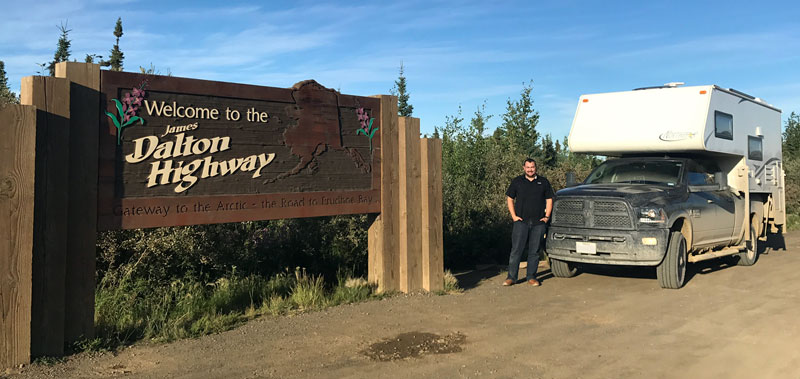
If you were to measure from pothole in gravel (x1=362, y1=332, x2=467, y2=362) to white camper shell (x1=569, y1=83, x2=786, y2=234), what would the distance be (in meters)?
6.10

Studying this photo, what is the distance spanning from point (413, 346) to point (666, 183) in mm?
5928

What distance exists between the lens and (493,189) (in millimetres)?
14438

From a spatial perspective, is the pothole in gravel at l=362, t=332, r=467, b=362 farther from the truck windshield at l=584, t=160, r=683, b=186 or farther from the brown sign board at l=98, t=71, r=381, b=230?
the truck windshield at l=584, t=160, r=683, b=186

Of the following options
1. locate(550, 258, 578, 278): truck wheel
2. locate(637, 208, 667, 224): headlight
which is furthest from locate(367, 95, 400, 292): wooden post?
locate(637, 208, 667, 224): headlight

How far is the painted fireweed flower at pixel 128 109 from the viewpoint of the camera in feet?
18.2

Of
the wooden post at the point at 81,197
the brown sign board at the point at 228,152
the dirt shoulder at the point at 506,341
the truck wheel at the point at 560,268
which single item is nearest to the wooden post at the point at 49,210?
the wooden post at the point at 81,197

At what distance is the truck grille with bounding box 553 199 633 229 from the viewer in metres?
8.84

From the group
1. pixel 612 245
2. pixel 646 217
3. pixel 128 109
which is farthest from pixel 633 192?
pixel 128 109

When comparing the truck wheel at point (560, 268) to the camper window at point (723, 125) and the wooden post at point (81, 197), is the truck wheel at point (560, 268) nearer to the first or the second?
the camper window at point (723, 125)

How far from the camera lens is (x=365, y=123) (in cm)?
774

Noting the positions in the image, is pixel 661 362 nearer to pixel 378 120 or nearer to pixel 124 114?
pixel 378 120

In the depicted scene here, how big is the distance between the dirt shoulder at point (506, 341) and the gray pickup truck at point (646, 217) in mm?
622

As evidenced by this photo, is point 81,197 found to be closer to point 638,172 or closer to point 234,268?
point 234,268

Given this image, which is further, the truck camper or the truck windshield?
the truck windshield
